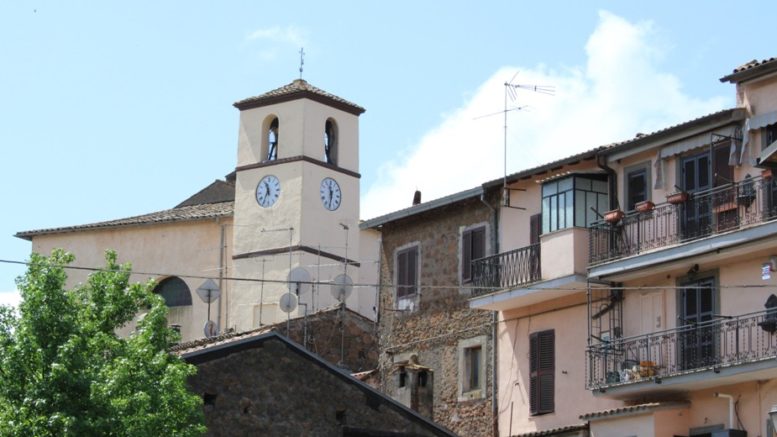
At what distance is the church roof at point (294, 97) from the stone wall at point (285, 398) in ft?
105

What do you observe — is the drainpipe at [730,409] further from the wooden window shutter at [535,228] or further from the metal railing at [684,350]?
the wooden window shutter at [535,228]

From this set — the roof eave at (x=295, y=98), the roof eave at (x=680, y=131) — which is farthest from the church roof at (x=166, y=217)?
the roof eave at (x=680, y=131)

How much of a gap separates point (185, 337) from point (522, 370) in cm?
2990

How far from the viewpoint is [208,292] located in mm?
62469

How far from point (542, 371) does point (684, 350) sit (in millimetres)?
4585

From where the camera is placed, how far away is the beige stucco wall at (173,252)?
231 ft

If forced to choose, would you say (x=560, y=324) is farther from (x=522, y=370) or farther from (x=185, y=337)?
(x=185, y=337)

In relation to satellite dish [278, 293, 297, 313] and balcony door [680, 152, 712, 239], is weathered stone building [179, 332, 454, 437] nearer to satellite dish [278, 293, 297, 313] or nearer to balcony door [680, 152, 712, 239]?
balcony door [680, 152, 712, 239]

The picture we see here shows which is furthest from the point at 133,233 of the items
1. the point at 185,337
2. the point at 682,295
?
the point at 682,295

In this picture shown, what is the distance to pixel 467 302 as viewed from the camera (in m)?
43.3

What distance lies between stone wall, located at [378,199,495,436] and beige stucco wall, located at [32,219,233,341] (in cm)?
2416

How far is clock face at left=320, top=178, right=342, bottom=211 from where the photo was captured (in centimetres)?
7056

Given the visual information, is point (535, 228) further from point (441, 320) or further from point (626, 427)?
point (626, 427)

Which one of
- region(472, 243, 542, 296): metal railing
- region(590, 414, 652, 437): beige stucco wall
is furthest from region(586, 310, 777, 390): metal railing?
region(472, 243, 542, 296): metal railing
